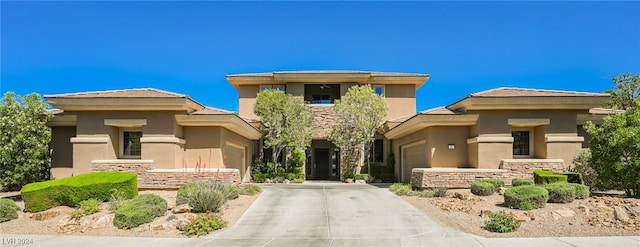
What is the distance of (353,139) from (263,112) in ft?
18.4

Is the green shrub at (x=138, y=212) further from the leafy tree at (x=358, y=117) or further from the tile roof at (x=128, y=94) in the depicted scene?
the leafy tree at (x=358, y=117)

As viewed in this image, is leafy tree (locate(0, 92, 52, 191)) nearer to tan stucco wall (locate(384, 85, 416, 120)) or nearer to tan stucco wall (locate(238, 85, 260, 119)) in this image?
tan stucco wall (locate(238, 85, 260, 119))

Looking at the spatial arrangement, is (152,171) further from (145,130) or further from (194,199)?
(194,199)

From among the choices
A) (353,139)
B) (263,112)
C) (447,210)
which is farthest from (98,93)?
(447,210)

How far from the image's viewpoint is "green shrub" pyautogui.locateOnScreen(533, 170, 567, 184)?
54.7 feet

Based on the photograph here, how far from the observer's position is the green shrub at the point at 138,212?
1200 cm

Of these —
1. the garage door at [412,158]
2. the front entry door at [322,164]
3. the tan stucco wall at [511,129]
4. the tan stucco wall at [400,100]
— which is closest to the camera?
the tan stucco wall at [511,129]

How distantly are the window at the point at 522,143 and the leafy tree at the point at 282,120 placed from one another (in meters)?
11.7

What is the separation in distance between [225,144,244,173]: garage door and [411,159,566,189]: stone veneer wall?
9.25 meters

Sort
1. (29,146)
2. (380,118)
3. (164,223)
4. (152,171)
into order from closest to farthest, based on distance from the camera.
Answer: (164,223) → (152,171) → (29,146) → (380,118)

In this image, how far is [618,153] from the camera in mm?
15594

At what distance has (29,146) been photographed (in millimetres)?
19781

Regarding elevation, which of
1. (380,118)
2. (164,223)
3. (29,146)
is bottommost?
(164,223)

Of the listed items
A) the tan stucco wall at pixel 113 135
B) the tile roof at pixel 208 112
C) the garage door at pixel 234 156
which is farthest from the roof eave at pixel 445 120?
the tan stucco wall at pixel 113 135
